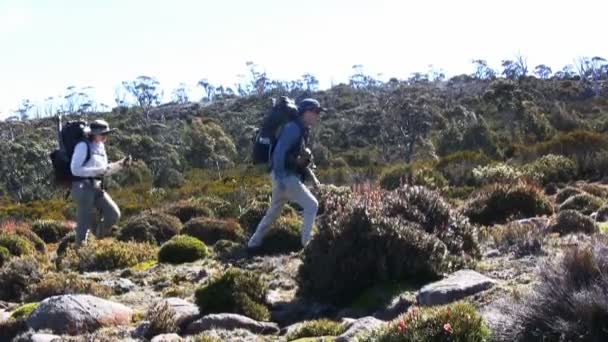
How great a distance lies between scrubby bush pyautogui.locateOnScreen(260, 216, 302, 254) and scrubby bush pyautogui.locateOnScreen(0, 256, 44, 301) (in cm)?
345

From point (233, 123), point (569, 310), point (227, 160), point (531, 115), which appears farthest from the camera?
point (233, 123)

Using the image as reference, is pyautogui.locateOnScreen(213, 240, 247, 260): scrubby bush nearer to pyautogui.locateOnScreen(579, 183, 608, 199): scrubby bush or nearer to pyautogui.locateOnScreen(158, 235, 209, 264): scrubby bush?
pyautogui.locateOnScreen(158, 235, 209, 264): scrubby bush

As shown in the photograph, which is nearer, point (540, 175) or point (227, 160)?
point (540, 175)

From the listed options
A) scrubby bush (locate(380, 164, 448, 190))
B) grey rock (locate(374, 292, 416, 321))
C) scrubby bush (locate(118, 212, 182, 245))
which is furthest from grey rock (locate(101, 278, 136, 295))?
scrubby bush (locate(380, 164, 448, 190))

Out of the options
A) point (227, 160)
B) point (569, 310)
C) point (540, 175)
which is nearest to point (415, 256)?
point (569, 310)

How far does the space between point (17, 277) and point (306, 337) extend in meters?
5.03

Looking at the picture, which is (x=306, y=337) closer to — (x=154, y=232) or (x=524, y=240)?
(x=524, y=240)

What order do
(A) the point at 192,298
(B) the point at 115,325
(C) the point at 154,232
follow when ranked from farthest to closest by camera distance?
(C) the point at 154,232, (A) the point at 192,298, (B) the point at 115,325

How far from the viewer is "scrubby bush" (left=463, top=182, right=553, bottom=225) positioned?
602 inches

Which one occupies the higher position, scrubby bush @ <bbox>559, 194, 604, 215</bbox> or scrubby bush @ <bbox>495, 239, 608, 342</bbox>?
scrubby bush @ <bbox>495, 239, 608, 342</bbox>

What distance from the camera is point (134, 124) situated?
7281 centimetres

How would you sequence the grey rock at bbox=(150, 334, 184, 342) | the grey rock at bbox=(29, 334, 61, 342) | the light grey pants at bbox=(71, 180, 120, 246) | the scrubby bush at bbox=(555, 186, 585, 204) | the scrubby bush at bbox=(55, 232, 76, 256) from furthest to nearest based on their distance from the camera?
the scrubby bush at bbox=(555, 186, 585, 204) → the scrubby bush at bbox=(55, 232, 76, 256) → the light grey pants at bbox=(71, 180, 120, 246) → the grey rock at bbox=(29, 334, 61, 342) → the grey rock at bbox=(150, 334, 184, 342)

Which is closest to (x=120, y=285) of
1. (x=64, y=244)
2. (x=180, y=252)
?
(x=180, y=252)

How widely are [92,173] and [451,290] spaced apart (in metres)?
5.83
